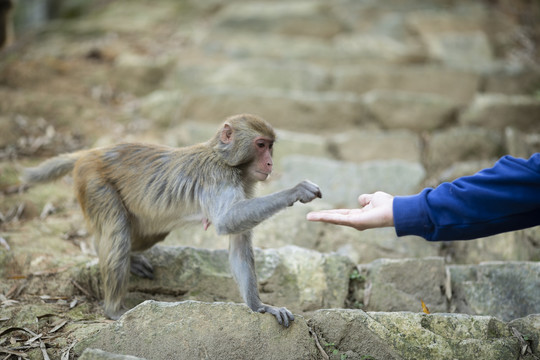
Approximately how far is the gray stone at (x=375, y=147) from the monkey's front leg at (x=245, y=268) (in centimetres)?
365

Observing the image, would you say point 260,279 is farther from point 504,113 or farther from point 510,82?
point 510,82

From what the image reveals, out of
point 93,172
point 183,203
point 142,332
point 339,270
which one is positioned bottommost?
point 339,270

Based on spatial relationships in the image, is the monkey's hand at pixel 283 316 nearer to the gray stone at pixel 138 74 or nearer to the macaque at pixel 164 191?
the macaque at pixel 164 191

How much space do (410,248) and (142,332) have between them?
10.3ft

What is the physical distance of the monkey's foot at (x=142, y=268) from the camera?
425cm

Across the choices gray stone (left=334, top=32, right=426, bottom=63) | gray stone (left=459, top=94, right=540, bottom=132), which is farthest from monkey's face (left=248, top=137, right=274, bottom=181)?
gray stone (left=334, top=32, right=426, bottom=63)

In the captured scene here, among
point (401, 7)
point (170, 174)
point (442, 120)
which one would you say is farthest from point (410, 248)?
point (401, 7)

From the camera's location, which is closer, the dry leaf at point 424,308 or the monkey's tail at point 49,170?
the dry leaf at point 424,308

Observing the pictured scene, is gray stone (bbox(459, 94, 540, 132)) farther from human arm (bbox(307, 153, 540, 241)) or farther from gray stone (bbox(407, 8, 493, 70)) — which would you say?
human arm (bbox(307, 153, 540, 241))

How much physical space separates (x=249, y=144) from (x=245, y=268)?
0.99 m

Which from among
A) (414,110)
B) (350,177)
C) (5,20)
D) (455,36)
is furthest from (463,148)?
(5,20)

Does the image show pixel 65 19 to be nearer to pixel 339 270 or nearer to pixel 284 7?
pixel 284 7

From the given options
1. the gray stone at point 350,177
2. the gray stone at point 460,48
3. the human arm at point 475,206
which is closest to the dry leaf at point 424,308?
the human arm at point 475,206

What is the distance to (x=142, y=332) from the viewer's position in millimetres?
3027
